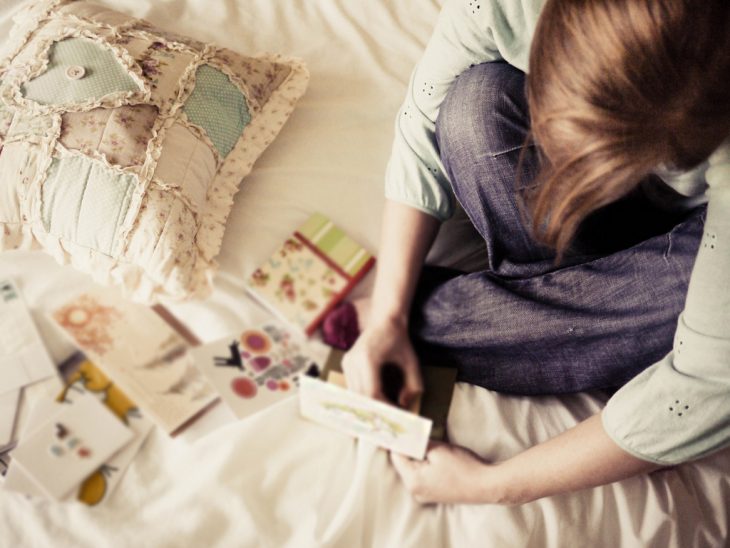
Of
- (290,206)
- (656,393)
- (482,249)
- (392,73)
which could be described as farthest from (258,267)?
(656,393)

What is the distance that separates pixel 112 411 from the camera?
0.80 metres

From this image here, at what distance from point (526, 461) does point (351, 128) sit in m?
0.64

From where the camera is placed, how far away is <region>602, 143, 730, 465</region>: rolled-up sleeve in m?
0.59

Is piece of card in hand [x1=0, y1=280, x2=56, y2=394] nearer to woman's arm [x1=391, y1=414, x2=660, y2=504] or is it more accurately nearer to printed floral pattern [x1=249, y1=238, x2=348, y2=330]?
printed floral pattern [x1=249, y1=238, x2=348, y2=330]

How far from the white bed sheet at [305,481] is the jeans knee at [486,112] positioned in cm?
21

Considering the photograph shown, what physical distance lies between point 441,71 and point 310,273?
37cm

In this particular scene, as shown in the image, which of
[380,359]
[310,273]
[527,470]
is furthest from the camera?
[310,273]

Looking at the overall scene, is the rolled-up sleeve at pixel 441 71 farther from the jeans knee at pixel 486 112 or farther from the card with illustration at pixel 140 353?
the card with illustration at pixel 140 353

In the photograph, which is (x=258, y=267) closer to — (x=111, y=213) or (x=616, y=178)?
(x=111, y=213)

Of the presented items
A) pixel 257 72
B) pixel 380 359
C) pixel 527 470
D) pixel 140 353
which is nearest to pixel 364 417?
pixel 380 359

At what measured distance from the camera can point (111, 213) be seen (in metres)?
0.79

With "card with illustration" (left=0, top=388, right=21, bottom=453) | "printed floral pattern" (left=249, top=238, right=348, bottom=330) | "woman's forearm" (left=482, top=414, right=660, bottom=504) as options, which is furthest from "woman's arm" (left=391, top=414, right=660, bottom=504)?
"card with illustration" (left=0, top=388, right=21, bottom=453)

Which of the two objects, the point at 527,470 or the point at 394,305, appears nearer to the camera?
the point at 527,470

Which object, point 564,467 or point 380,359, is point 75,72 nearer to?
point 380,359
